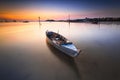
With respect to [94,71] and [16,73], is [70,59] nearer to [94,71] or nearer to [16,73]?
[94,71]

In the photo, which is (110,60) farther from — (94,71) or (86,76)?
(86,76)

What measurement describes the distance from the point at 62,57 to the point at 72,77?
3.63 metres

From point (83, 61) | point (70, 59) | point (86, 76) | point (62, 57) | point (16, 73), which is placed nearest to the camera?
point (86, 76)

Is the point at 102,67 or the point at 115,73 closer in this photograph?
the point at 115,73

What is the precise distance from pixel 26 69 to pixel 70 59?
3.23 metres

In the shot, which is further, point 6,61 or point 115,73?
point 6,61

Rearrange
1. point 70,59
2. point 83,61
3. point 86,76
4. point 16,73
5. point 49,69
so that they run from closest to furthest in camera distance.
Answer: point 86,76 < point 16,73 < point 49,69 < point 83,61 < point 70,59

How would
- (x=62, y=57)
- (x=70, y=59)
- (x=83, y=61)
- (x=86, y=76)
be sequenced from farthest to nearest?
(x=62, y=57) → (x=70, y=59) → (x=83, y=61) → (x=86, y=76)

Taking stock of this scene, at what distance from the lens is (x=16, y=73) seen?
769 cm

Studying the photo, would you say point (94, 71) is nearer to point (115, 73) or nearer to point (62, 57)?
point (115, 73)

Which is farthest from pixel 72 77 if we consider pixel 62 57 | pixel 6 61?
pixel 6 61

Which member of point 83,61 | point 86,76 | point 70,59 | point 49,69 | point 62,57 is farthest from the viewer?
point 62,57

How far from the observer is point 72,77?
7219 mm

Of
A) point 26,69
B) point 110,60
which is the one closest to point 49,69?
point 26,69
